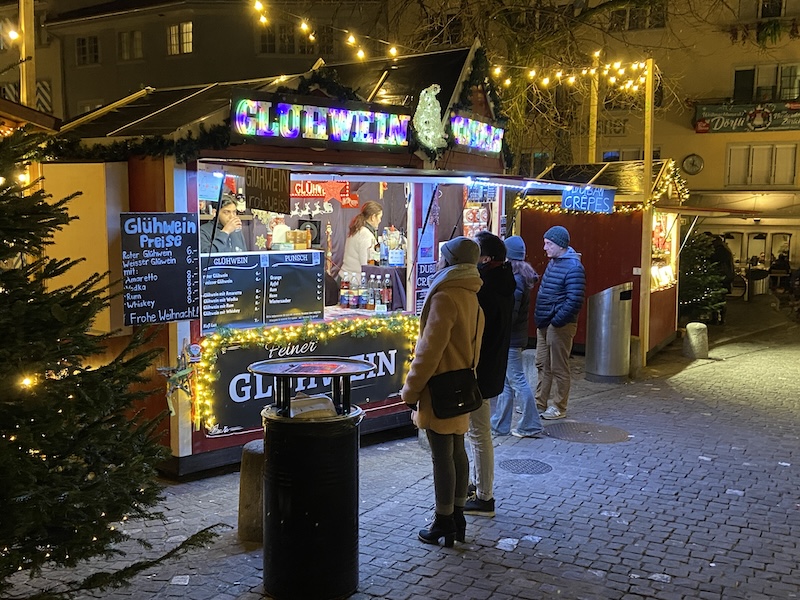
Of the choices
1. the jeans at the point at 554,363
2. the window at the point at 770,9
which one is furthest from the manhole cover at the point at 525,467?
the window at the point at 770,9

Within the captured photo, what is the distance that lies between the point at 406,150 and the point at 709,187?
23.3m

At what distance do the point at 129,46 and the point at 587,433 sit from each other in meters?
28.8

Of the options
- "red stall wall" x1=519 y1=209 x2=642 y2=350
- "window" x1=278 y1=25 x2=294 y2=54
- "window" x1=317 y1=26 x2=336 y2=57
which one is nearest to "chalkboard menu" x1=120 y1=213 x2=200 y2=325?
"red stall wall" x1=519 y1=209 x2=642 y2=350

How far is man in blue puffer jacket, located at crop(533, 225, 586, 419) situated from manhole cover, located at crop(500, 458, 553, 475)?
1.72 m

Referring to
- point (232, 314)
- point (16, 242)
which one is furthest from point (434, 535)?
point (16, 242)

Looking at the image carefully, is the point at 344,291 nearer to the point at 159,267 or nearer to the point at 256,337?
the point at 256,337

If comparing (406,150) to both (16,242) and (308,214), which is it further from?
(16,242)

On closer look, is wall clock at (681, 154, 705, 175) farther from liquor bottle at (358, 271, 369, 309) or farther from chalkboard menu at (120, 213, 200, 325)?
chalkboard menu at (120, 213, 200, 325)

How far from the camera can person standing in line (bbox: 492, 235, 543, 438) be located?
7.80 m

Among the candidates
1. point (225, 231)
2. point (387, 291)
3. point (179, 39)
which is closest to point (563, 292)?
point (387, 291)

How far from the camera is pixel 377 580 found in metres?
4.69

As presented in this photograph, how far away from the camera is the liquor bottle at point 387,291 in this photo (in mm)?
8500

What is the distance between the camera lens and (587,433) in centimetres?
817

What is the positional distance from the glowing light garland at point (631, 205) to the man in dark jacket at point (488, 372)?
7088 millimetres
